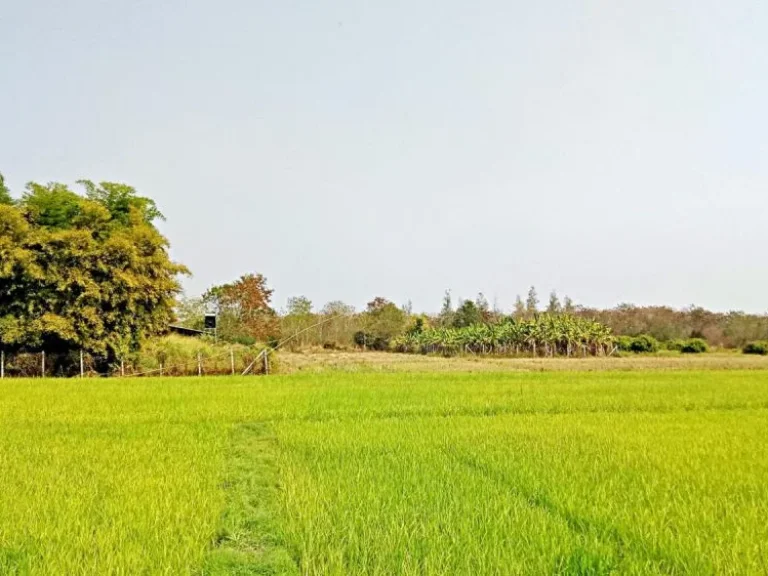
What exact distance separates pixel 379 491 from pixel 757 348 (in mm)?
35277

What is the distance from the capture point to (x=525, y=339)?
3425 centimetres

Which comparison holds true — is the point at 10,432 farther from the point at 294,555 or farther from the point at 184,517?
Answer: the point at 294,555

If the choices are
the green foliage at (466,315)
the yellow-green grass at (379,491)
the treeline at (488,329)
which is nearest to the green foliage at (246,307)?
the treeline at (488,329)

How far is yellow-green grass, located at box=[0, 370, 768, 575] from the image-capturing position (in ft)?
8.55

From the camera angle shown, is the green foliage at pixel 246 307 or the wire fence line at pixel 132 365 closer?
the wire fence line at pixel 132 365

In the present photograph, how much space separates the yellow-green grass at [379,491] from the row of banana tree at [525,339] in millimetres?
25284

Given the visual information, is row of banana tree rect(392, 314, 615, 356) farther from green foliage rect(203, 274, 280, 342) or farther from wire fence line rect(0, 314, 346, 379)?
wire fence line rect(0, 314, 346, 379)

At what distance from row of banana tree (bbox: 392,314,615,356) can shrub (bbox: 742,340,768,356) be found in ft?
24.9

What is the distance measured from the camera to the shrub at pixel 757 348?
31516 mm

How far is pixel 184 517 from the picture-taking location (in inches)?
124

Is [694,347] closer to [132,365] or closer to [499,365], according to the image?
[499,365]

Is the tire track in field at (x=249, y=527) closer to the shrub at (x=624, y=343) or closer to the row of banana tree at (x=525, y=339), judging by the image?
the row of banana tree at (x=525, y=339)

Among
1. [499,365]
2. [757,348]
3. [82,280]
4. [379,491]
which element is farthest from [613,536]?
[757,348]

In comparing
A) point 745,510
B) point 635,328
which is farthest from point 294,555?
point 635,328
